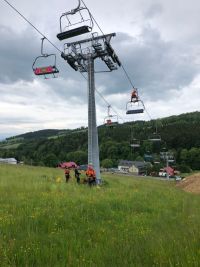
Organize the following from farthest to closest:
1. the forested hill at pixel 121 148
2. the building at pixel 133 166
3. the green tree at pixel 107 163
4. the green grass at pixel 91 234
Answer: the building at pixel 133 166 → the green tree at pixel 107 163 → the forested hill at pixel 121 148 → the green grass at pixel 91 234

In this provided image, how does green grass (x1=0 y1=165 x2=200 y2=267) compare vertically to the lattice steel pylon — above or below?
below

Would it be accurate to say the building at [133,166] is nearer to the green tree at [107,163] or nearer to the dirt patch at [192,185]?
the green tree at [107,163]

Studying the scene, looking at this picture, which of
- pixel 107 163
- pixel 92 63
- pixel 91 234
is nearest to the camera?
pixel 91 234

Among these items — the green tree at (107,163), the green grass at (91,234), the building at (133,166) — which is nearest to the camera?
the green grass at (91,234)

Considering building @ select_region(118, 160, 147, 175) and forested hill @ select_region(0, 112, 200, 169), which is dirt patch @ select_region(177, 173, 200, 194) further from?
building @ select_region(118, 160, 147, 175)

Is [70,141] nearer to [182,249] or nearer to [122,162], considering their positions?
[122,162]

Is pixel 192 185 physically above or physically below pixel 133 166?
above

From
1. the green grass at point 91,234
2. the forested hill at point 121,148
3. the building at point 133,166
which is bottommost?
the building at point 133,166

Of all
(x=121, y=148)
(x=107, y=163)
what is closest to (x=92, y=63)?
(x=107, y=163)

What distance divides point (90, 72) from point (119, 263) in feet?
70.8

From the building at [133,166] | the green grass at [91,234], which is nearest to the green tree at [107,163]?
the building at [133,166]

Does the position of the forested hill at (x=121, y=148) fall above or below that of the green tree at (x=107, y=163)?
above

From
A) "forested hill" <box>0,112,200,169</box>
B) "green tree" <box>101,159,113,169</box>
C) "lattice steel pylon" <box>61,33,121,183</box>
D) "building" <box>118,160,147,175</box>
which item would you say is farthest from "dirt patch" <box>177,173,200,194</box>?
"building" <box>118,160,147,175</box>

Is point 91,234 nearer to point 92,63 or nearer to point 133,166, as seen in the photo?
point 92,63
